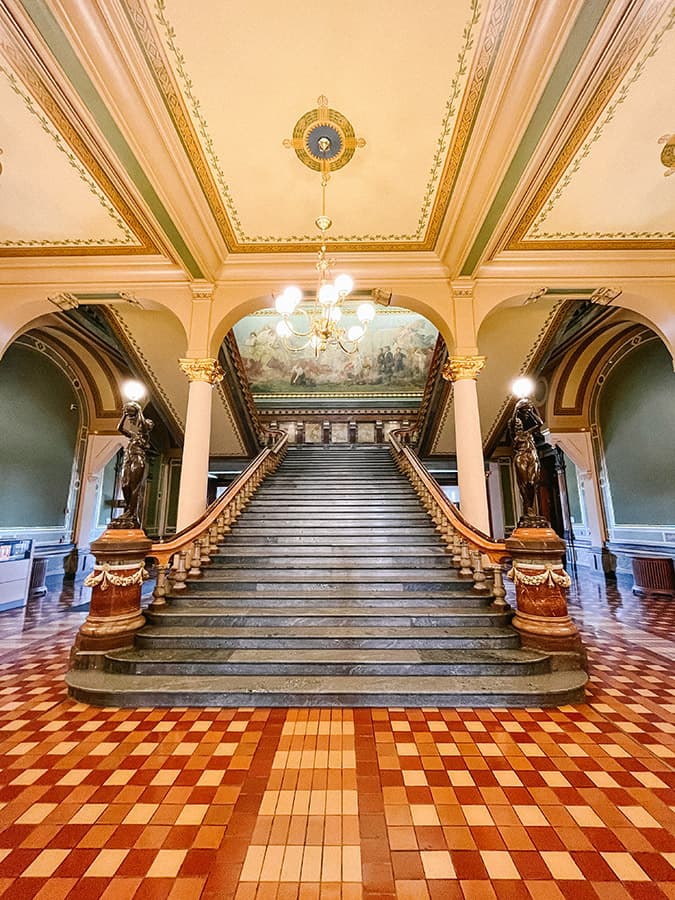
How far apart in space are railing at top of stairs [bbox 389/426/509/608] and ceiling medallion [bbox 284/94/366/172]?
13.6 ft

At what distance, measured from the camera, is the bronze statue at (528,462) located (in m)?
3.72

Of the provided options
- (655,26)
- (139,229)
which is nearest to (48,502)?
(139,229)

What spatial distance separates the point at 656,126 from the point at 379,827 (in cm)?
582

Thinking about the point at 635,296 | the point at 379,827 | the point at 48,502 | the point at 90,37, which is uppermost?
the point at 90,37

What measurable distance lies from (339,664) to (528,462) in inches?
98.0

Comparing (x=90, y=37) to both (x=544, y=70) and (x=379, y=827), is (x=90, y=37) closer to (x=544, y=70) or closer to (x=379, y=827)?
(x=544, y=70)

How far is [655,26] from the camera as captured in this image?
9.52ft

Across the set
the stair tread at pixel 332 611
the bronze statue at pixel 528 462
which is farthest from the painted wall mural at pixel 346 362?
the stair tread at pixel 332 611

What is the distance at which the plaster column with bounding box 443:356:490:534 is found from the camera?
5352mm

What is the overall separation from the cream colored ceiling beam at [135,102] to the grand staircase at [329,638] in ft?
14.0

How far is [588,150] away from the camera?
3.93m

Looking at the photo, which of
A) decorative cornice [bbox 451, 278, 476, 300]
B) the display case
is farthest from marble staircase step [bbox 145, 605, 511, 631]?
decorative cornice [bbox 451, 278, 476, 300]

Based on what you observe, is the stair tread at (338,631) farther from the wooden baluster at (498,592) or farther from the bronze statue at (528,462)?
the bronze statue at (528,462)

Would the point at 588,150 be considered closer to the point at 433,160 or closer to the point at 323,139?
the point at 433,160
